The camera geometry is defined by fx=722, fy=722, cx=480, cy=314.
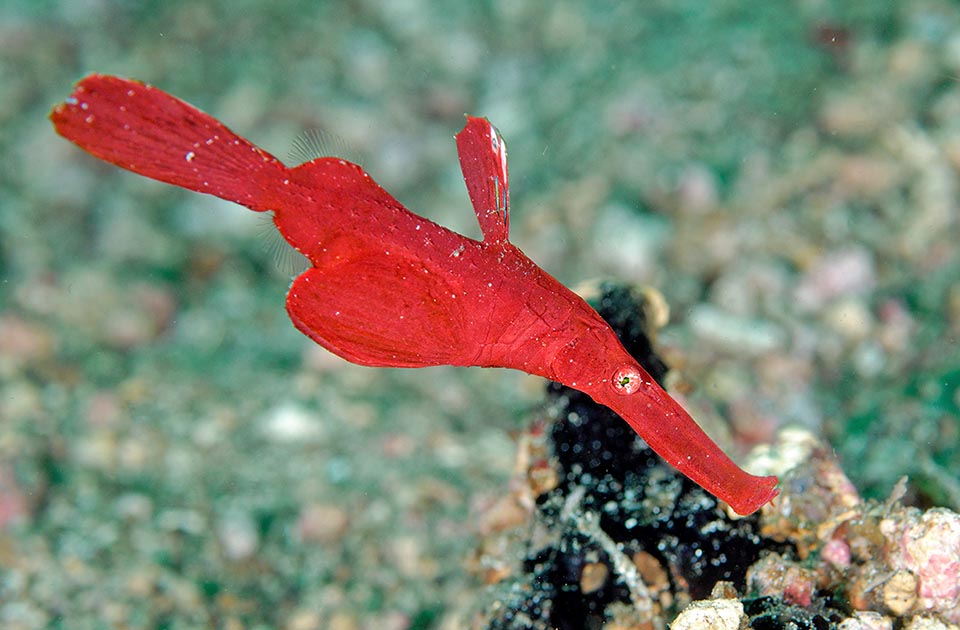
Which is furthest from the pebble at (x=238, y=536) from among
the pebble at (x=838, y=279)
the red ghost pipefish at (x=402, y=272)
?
the pebble at (x=838, y=279)

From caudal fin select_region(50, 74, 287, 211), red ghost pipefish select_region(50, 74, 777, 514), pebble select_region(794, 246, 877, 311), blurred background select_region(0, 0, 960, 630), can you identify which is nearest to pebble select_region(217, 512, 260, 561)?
blurred background select_region(0, 0, 960, 630)

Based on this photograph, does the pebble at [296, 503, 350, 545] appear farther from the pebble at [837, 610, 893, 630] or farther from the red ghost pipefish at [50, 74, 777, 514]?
the pebble at [837, 610, 893, 630]

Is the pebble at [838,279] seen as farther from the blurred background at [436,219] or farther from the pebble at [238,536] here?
the pebble at [238,536]

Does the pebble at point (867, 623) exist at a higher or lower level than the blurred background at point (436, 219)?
lower

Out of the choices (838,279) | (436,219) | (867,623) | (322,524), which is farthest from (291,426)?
(838,279)

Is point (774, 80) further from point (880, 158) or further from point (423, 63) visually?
point (423, 63)

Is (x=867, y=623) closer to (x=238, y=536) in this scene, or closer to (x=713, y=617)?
(x=713, y=617)
